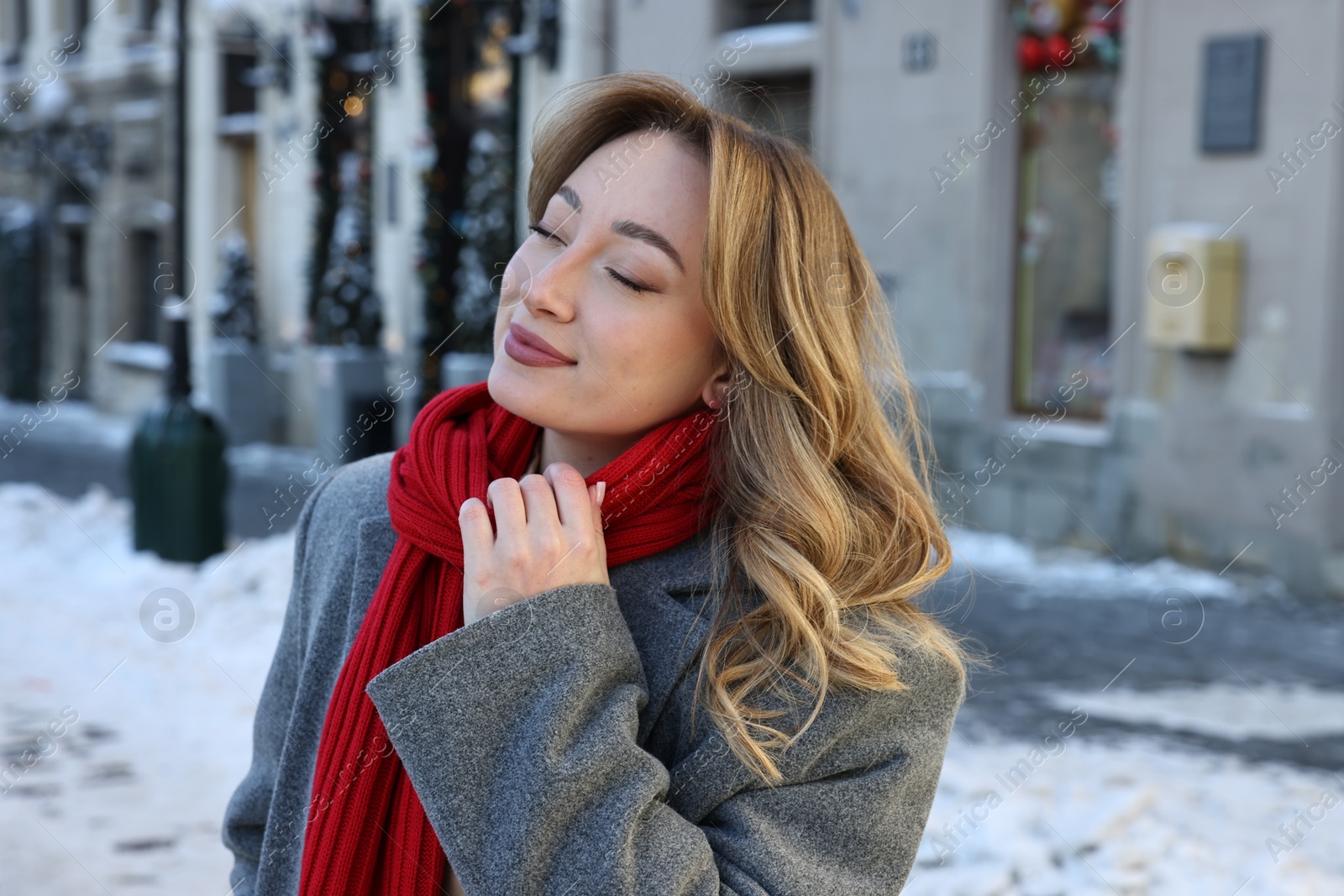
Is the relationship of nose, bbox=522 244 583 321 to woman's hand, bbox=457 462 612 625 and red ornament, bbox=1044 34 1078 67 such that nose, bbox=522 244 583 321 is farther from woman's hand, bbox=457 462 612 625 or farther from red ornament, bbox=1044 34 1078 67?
red ornament, bbox=1044 34 1078 67

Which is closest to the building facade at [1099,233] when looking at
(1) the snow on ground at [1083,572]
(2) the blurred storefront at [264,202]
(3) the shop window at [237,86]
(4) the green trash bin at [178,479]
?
(1) the snow on ground at [1083,572]

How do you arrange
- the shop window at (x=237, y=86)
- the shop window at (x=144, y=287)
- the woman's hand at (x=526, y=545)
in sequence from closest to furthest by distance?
1. the woman's hand at (x=526, y=545)
2. the shop window at (x=237, y=86)
3. the shop window at (x=144, y=287)

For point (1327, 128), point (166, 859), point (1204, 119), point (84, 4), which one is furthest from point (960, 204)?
point (84, 4)

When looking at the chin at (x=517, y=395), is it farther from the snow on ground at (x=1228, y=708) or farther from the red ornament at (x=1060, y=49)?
the red ornament at (x=1060, y=49)

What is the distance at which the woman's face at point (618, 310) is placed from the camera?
1836 mm

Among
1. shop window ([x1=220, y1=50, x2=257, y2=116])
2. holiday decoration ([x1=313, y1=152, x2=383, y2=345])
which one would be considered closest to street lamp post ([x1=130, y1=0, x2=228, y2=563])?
holiday decoration ([x1=313, y1=152, x2=383, y2=345])

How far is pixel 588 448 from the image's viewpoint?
2.01m

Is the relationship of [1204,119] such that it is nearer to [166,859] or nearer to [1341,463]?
[1341,463]

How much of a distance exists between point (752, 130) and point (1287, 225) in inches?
280

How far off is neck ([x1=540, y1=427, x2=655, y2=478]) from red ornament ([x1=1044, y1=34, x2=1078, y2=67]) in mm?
8367

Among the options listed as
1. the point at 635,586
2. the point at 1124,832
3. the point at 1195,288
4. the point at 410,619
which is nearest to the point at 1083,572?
the point at 1195,288

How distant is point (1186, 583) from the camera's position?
8367 mm

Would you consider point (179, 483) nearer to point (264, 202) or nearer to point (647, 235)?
point (647, 235)

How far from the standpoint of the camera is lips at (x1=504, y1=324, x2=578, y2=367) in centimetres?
184
